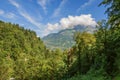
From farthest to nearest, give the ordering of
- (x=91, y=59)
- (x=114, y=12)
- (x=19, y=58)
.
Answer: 1. (x=19, y=58)
2. (x=91, y=59)
3. (x=114, y=12)

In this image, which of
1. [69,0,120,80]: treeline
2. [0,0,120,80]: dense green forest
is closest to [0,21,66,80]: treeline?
[0,0,120,80]: dense green forest

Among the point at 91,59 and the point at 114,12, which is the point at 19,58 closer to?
the point at 91,59

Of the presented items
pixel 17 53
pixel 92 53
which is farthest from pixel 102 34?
pixel 17 53

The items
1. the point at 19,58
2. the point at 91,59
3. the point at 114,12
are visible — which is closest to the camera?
the point at 114,12

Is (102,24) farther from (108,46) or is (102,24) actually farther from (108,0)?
(108,0)

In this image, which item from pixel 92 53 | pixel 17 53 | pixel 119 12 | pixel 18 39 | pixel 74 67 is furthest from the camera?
pixel 18 39

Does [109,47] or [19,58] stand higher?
[19,58]

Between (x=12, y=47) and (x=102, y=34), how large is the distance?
455ft

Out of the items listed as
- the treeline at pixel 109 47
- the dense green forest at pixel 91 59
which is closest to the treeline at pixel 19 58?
the dense green forest at pixel 91 59

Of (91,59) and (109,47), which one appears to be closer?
(109,47)

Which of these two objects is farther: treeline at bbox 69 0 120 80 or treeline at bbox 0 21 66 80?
treeline at bbox 0 21 66 80

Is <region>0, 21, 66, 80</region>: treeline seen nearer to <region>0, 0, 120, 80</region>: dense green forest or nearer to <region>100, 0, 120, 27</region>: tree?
<region>0, 0, 120, 80</region>: dense green forest

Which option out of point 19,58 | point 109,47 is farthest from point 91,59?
point 19,58

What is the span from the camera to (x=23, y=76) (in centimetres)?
8912
